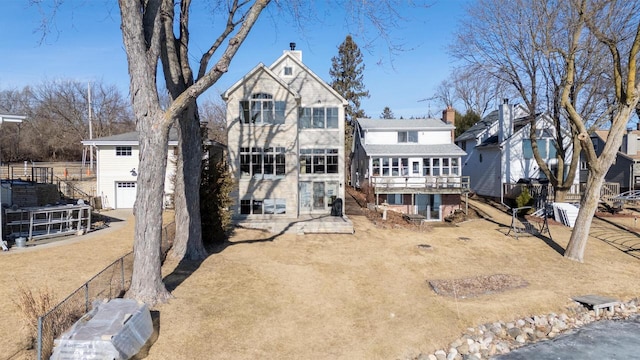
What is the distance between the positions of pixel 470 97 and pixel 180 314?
55.3 metres

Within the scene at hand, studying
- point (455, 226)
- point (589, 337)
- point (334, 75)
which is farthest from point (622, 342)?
point (334, 75)

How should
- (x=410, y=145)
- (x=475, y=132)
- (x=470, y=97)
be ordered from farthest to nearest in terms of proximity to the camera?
(x=470, y=97) → (x=475, y=132) → (x=410, y=145)

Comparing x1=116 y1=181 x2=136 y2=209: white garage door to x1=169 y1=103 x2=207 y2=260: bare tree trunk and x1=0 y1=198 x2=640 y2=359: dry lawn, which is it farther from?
x1=169 y1=103 x2=207 y2=260: bare tree trunk

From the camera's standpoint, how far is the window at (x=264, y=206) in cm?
2502

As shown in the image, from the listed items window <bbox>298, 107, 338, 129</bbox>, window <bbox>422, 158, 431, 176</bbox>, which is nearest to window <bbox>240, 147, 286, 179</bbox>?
window <bbox>298, 107, 338, 129</bbox>

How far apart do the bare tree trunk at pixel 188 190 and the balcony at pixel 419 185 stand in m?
16.5

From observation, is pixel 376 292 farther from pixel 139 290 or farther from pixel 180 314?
pixel 139 290

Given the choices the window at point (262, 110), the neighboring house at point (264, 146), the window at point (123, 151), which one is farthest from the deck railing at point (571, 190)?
the window at point (123, 151)

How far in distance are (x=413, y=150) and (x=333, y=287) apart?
63.9 ft

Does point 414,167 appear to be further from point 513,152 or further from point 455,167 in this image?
point 513,152

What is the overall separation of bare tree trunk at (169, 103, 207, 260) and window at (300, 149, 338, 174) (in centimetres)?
1144

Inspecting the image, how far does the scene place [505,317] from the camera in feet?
39.1

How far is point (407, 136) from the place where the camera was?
32.2 metres

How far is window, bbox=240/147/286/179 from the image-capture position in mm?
24891
